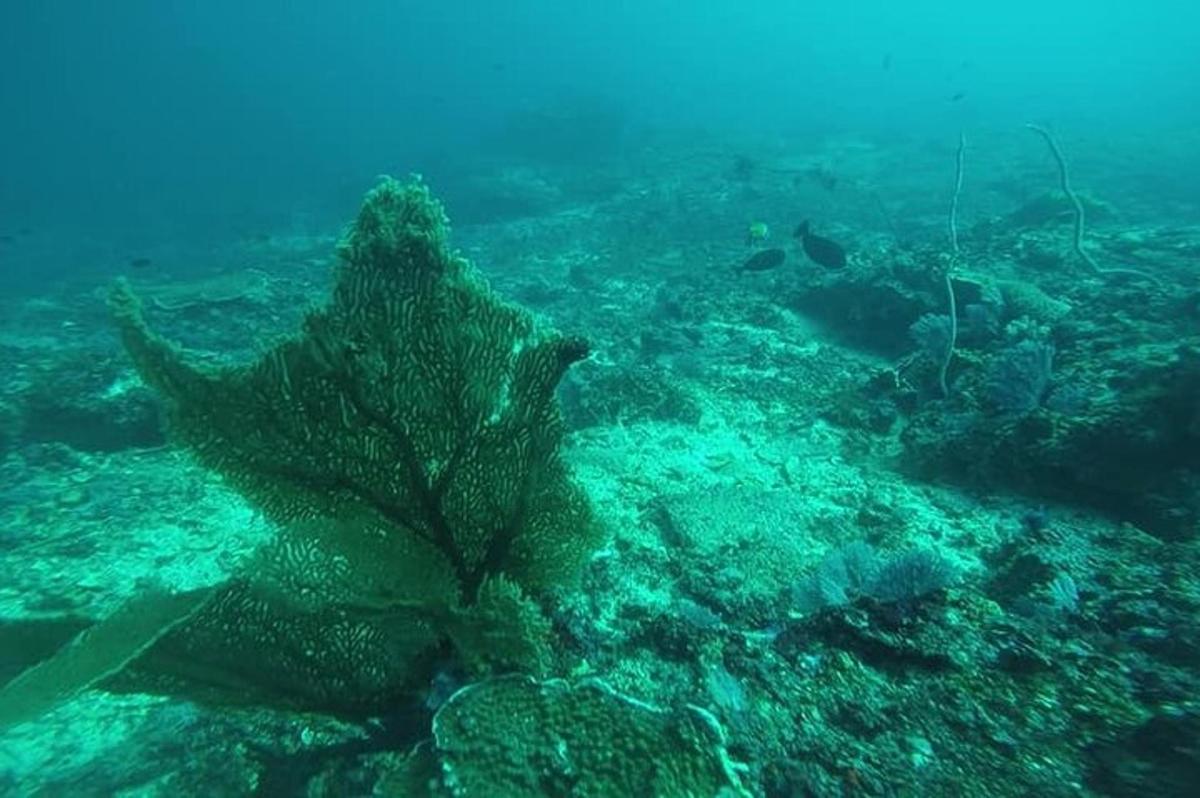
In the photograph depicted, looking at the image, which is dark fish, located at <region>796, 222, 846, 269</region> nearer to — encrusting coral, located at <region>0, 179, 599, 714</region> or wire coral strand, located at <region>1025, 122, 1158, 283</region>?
wire coral strand, located at <region>1025, 122, 1158, 283</region>

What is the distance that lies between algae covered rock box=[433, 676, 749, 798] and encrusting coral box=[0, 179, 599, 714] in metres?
0.32

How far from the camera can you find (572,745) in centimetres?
253

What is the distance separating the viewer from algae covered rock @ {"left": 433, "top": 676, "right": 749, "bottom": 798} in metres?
2.39

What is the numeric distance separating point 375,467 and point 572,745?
136cm

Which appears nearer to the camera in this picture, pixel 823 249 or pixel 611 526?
pixel 611 526

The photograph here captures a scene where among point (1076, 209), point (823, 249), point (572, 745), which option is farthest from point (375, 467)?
point (1076, 209)

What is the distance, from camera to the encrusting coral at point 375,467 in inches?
107

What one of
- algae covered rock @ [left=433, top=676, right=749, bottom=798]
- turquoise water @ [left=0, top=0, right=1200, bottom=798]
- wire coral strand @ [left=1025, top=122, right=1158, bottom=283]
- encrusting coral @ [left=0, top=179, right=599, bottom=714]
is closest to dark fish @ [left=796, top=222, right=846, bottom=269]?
turquoise water @ [left=0, top=0, right=1200, bottom=798]

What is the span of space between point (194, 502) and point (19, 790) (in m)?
3.01

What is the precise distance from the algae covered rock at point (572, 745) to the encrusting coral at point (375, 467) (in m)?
0.32

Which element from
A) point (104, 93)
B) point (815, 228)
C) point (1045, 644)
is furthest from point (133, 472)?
point (104, 93)

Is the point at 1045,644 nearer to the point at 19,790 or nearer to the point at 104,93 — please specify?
the point at 19,790

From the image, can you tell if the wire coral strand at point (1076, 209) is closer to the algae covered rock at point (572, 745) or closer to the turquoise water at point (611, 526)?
the turquoise water at point (611, 526)

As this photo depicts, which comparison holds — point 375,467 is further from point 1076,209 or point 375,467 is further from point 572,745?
point 1076,209
